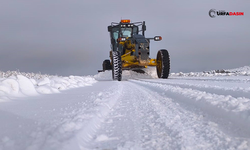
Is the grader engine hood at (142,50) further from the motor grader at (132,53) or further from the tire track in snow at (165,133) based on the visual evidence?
the tire track in snow at (165,133)

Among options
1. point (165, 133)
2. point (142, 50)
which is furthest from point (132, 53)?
point (165, 133)

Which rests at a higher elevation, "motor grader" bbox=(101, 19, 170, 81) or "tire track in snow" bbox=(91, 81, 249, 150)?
"motor grader" bbox=(101, 19, 170, 81)

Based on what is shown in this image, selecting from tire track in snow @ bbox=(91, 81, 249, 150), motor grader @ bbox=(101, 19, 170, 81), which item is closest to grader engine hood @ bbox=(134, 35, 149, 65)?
motor grader @ bbox=(101, 19, 170, 81)

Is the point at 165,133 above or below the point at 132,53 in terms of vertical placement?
below

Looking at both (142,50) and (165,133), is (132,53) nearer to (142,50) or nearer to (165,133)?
(142,50)

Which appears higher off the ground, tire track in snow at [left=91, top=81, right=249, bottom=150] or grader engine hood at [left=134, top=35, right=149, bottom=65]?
grader engine hood at [left=134, top=35, right=149, bottom=65]

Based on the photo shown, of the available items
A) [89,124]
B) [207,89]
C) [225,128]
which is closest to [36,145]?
[89,124]

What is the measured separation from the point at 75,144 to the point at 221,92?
2.45 m

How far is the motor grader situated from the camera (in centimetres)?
944

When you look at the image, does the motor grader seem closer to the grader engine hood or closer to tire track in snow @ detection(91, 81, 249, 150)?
the grader engine hood

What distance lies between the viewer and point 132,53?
10.8 metres

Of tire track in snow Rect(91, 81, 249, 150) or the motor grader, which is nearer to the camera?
tire track in snow Rect(91, 81, 249, 150)

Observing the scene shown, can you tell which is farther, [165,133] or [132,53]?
[132,53]

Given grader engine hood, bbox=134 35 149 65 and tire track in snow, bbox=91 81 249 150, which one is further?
grader engine hood, bbox=134 35 149 65
